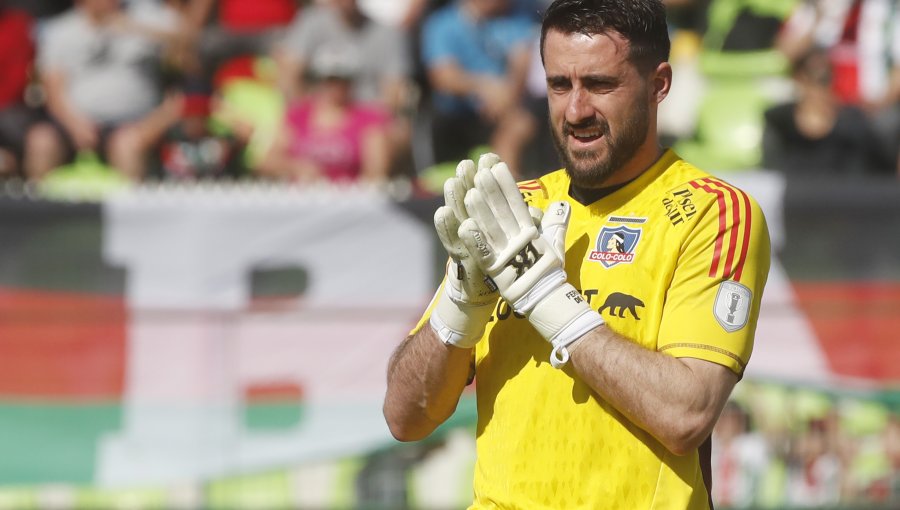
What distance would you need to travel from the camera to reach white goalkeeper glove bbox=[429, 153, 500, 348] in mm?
3133

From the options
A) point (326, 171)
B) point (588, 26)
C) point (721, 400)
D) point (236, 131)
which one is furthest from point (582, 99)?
point (236, 131)

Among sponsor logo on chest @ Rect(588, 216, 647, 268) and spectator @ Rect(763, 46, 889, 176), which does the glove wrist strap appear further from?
spectator @ Rect(763, 46, 889, 176)

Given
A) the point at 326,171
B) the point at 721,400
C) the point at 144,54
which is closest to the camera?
the point at 721,400

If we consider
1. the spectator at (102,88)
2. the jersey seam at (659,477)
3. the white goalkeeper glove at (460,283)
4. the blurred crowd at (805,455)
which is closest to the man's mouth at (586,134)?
the white goalkeeper glove at (460,283)

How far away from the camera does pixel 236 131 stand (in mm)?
9180

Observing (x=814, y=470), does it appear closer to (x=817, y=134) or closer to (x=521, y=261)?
(x=817, y=134)

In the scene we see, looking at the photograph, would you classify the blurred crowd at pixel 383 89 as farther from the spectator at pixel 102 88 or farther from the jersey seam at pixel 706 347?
the jersey seam at pixel 706 347

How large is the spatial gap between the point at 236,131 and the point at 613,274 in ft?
20.8

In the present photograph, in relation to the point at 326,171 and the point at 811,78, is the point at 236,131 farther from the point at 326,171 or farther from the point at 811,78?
the point at 811,78

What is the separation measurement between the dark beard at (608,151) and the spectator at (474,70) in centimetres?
560

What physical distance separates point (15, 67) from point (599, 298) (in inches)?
288

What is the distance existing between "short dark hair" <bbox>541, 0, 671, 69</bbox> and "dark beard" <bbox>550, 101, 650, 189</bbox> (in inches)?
5.2

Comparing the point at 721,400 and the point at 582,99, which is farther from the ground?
the point at 582,99

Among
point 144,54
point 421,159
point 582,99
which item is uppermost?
point 582,99
